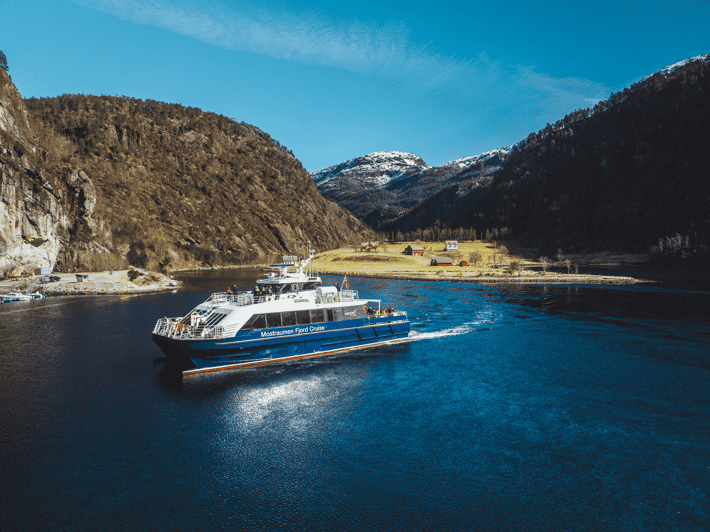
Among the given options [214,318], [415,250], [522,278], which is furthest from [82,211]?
[522,278]

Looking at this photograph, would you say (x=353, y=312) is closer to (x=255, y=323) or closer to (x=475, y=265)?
(x=255, y=323)

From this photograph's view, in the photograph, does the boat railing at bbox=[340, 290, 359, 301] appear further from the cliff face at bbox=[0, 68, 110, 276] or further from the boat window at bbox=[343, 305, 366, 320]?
the cliff face at bbox=[0, 68, 110, 276]

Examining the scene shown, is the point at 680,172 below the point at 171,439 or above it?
above

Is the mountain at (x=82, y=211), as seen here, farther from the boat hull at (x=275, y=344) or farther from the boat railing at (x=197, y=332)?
the boat hull at (x=275, y=344)

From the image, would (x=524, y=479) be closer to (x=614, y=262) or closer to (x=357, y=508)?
(x=357, y=508)

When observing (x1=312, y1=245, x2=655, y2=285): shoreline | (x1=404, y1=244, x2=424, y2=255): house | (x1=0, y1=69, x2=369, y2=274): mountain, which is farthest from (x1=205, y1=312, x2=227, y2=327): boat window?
(x1=404, y1=244, x2=424, y2=255): house

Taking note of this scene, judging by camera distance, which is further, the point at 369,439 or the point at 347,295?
the point at 347,295

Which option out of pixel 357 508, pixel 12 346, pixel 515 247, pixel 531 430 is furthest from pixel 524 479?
pixel 515 247
